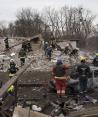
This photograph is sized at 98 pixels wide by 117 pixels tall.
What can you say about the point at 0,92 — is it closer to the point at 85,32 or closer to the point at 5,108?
the point at 5,108

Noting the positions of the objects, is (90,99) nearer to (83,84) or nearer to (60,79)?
(83,84)

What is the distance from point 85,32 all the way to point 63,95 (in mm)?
80111

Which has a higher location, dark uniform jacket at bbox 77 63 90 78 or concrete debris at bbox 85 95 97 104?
dark uniform jacket at bbox 77 63 90 78

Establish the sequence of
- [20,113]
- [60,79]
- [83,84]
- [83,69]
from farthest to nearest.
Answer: [83,84], [83,69], [60,79], [20,113]

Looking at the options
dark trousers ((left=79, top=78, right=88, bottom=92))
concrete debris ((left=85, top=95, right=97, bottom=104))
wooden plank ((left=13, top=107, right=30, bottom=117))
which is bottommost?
concrete debris ((left=85, top=95, right=97, bottom=104))

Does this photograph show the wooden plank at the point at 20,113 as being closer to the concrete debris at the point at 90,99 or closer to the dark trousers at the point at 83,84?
the concrete debris at the point at 90,99

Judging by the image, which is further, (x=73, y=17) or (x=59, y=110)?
(x=73, y=17)

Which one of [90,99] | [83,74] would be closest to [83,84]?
[83,74]

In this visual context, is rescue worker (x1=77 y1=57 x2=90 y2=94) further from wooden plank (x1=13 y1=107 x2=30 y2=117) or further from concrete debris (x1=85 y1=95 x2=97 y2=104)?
wooden plank (x1=13 y1=107 x2=30 y2=117)

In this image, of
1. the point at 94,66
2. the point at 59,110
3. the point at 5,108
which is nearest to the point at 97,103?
the point at 59,110

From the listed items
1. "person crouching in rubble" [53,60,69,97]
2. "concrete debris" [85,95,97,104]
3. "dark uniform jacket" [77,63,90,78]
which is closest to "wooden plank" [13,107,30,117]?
"concrete debris" [85,95,97,104]

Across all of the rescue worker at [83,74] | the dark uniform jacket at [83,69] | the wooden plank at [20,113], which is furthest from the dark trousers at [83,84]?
the wooden plank at [20,113]

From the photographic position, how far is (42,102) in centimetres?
1692

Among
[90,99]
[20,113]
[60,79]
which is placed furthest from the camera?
[60,79]
